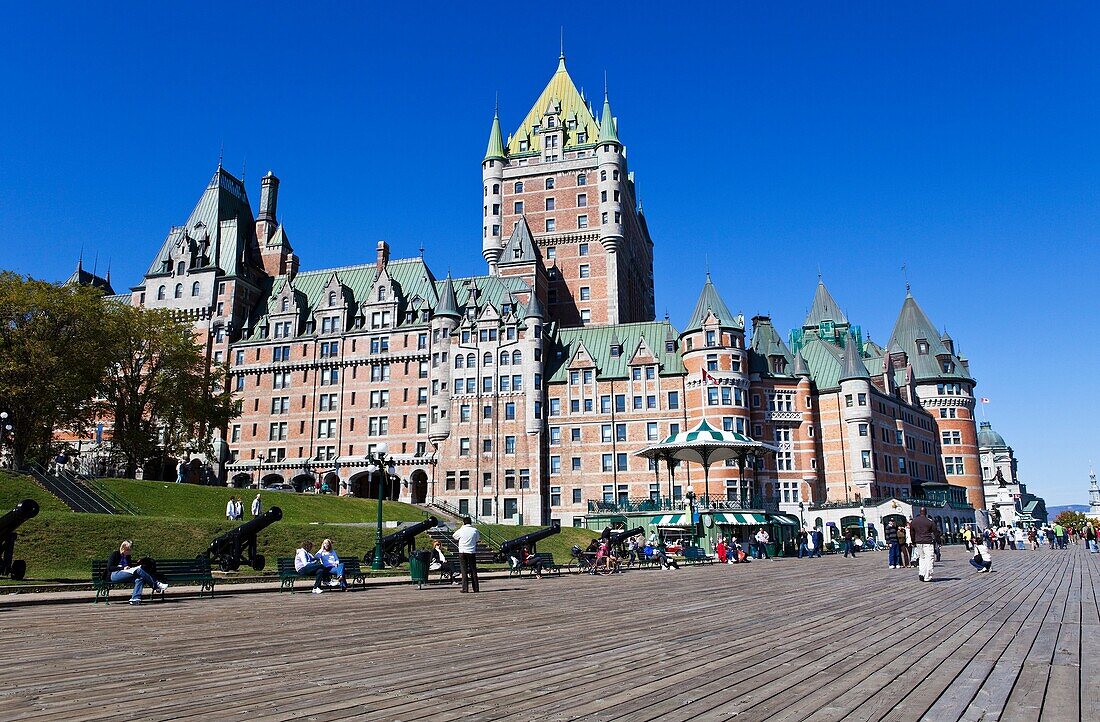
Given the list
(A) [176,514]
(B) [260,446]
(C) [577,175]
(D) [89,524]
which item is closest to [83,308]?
(A) [176,514]

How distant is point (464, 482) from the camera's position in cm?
7775

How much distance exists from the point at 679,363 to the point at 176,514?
1852 inches

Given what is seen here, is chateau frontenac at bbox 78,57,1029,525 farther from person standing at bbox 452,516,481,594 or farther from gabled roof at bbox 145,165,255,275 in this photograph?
person standing at bbox 452,516,481,594

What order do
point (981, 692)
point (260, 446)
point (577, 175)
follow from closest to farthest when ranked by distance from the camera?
point (981, 692), point (260, 446), point (577, 175)

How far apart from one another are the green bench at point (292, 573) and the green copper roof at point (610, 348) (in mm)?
55533

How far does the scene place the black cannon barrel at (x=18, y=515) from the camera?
71.3 ft

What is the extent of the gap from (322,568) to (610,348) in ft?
202

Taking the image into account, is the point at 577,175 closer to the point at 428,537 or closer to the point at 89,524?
the point at 428,537

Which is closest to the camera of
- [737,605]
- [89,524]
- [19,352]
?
[737,605]

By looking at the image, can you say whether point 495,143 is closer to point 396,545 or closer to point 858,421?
point 858,421

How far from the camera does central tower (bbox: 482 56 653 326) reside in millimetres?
93750

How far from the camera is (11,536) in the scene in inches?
953

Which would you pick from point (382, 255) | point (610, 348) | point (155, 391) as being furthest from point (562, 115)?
point (155, 391)

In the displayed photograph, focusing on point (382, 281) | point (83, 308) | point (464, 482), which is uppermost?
point (382, 281)
